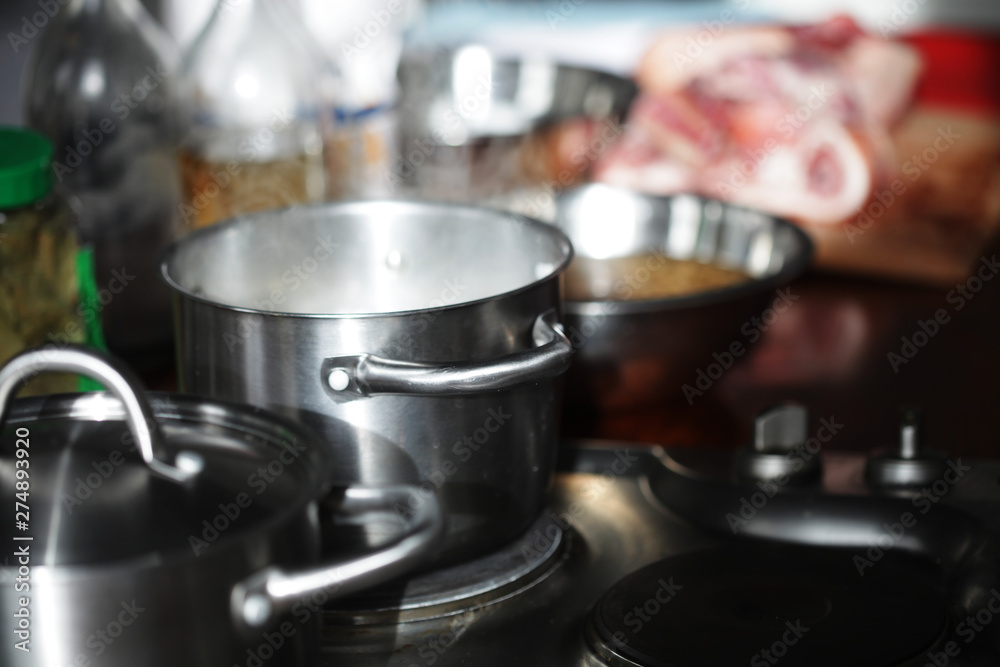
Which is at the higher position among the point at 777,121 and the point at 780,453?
the point at 777,121

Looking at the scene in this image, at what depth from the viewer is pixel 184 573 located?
1.07 feet

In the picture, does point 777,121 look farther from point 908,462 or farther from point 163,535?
point 163,535

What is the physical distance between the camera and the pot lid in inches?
13.5

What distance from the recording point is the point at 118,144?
783 millimetres

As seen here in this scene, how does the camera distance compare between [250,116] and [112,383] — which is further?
[250,116]

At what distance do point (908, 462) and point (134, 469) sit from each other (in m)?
0.43

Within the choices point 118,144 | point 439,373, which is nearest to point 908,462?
point 439,373

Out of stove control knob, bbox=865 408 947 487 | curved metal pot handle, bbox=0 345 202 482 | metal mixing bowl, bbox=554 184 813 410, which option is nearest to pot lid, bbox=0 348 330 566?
curved metal pot handle, bbox=0 345 202 482

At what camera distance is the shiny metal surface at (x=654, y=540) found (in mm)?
491

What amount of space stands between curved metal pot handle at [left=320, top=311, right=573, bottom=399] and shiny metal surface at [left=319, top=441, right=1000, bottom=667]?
12 centimetres

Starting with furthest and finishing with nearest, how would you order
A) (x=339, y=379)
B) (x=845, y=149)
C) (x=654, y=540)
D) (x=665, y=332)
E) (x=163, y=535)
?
1. (x=845, y=149)
2. (x=665, y=332)
3. (x=654, y=540)
4. (x=339, y=379)
5. (x=163, y=535)

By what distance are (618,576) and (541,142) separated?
517 millimetres

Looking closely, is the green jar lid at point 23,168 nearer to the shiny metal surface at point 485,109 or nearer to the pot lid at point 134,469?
the pot lid at point 134,469

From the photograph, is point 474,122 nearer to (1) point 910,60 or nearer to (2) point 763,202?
(2) point 763,202
